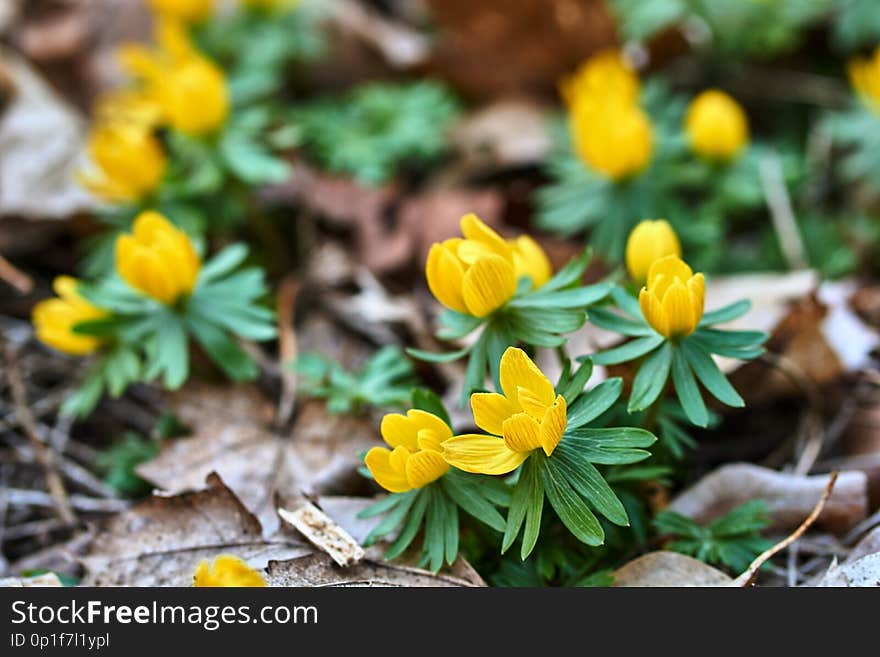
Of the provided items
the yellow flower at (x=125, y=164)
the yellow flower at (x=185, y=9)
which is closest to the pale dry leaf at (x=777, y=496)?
the yellow flower at (x=125, y=164)

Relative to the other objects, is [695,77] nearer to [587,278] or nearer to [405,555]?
[587,278]

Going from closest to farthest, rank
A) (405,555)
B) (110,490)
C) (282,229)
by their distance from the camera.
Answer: (405,555), (110,490), (282,229)

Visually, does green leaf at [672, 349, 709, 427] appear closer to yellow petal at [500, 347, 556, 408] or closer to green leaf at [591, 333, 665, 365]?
green leaf at [591, 333, 665, 365]

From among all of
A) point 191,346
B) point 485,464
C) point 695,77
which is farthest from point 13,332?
point 695,77

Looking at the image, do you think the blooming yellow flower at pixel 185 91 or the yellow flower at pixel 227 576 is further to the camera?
the blooming yellow flower at pixel 185 91

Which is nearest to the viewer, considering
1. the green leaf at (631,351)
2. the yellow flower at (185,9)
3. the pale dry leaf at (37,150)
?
the green leaf at (631,351)

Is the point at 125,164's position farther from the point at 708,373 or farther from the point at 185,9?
the point at 708,373

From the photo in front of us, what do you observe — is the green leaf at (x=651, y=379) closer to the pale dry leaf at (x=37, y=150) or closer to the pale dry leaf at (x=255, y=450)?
the pale dry leaf at (x=255, y=450)

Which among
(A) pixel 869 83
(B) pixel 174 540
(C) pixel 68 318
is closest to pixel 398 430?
(B) pixel 174 540
